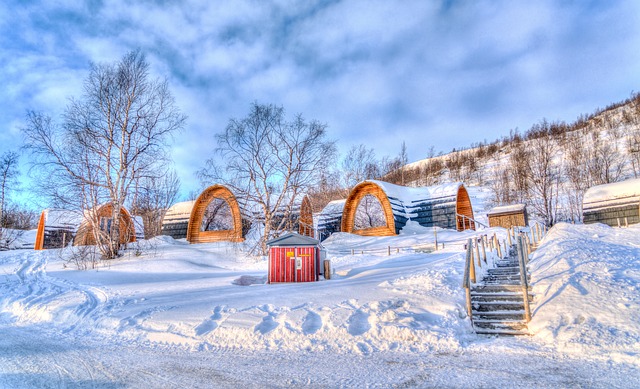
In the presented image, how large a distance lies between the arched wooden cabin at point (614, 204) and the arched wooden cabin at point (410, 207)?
6937 mm

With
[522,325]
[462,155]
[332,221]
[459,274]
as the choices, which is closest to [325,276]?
[459,274]

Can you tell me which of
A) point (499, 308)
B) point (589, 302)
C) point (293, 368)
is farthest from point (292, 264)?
point (589, 302)

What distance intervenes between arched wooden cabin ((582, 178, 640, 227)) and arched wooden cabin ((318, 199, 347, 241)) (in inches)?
593

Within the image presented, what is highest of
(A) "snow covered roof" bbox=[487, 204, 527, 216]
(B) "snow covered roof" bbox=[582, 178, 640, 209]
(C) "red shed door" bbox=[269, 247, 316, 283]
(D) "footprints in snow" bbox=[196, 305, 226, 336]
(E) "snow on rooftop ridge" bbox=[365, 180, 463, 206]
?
(E) "snow on rooftop ridge" bbox=[365, 180, 463, 206]

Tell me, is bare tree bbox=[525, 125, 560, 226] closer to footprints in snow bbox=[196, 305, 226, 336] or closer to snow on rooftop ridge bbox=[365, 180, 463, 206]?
snow on rooftop ridge bbox=[365, 180, 463, 206]

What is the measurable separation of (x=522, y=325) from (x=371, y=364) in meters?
3.02

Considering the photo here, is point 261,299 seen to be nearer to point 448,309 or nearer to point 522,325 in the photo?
point 448,309

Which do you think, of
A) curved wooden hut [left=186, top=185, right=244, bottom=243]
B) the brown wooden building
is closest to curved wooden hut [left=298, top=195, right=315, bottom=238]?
curved wooden hut [left=186, top=185, right=244, bottom=243]

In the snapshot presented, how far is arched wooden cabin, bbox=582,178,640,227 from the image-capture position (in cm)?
1998

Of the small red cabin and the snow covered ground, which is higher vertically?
the small red cabin

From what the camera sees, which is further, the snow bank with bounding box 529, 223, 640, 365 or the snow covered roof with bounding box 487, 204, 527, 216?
the snow covered roof with bounding box 487, 204, 527, 216

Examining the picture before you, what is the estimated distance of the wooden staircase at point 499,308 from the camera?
599 centimetres

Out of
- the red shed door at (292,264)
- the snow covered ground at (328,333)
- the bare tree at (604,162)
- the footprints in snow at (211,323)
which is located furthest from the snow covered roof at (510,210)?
the footprints in snow at (211,323)

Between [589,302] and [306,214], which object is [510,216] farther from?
[589,302]
